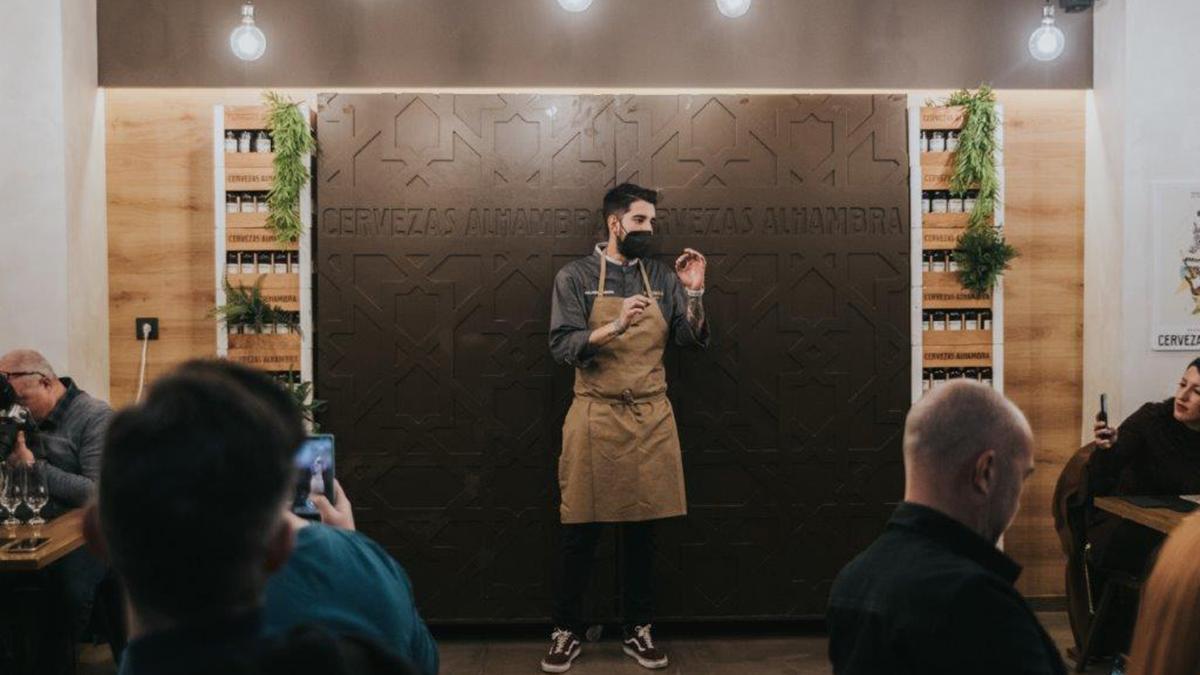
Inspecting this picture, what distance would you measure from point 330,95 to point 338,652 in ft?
14.4

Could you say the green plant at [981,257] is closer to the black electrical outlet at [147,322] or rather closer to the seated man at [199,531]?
the black electrical outlet at [147,322]

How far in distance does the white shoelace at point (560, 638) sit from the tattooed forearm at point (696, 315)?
1.43 metres

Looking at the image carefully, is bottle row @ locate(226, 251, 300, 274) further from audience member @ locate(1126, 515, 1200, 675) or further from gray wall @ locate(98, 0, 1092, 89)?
audience member @ locate(1126, 515, 1200, 675)

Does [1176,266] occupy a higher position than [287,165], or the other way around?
[287,165]

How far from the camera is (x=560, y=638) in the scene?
4.74m

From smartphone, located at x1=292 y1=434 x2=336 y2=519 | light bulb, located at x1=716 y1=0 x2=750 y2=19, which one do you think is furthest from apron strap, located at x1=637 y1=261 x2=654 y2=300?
smartphone, located at x1=292 y1=434 x2=336 y2=519

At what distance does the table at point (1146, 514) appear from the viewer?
362 cm

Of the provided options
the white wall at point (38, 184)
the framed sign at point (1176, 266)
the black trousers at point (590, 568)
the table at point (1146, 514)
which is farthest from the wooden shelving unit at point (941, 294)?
the white wall at point (38, 184)

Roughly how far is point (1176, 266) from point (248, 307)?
431 cm

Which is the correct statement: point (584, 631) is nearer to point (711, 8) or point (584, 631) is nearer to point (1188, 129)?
point (711, 8)

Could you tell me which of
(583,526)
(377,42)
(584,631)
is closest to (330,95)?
(377,42)

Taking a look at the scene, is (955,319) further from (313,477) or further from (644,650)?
(313,477)

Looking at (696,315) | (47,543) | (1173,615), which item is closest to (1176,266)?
(696,315)

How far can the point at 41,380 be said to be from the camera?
4270 millimetres
